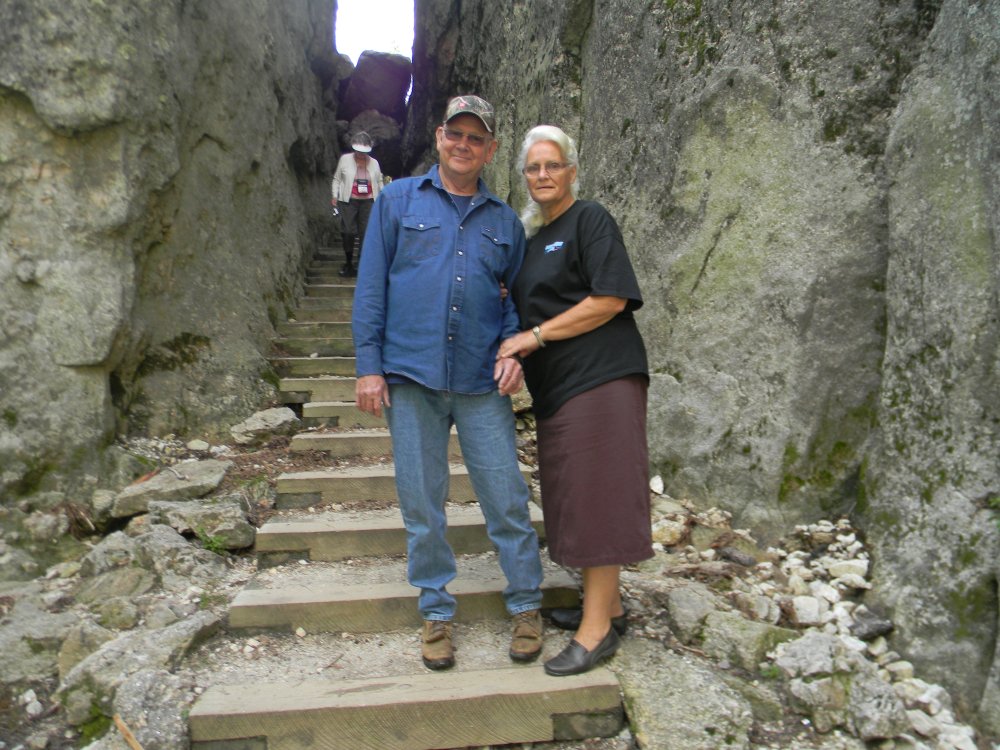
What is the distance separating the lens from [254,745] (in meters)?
2.47

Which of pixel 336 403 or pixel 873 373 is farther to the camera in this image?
pixel 336 403

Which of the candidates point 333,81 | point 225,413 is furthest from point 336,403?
point 333,81

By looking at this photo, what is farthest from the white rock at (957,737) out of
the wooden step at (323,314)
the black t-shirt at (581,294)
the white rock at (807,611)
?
the wooden step at (323,314)

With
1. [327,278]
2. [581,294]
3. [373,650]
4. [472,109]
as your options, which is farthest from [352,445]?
[327,278]

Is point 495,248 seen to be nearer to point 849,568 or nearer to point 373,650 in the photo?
point 373,650

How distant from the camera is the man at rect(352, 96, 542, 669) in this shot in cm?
268

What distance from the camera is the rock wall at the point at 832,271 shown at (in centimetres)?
270

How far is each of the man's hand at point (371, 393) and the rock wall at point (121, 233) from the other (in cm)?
281

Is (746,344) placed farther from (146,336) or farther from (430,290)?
(146,336)

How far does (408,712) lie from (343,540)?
1316mm

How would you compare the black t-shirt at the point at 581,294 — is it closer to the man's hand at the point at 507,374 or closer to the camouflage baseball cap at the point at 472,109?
the man's hand at the point at 507,374

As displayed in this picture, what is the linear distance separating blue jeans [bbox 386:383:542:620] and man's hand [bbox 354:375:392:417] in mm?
69

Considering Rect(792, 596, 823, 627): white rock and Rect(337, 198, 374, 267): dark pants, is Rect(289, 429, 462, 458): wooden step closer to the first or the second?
Rect(792, 596, 823, 627): white rock

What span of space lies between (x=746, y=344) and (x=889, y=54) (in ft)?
4.95
